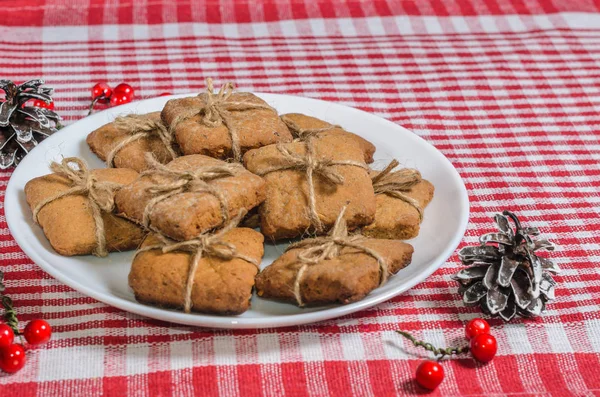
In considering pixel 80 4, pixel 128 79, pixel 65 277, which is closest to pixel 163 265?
pixel 65 277

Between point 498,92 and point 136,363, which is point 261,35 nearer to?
point 498,92

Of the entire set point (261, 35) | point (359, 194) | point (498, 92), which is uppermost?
point (359, 194)

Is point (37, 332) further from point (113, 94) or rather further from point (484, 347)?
point (113, 94)

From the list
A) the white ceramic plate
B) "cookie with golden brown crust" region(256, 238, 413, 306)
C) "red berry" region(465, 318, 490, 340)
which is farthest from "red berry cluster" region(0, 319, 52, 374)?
"red berry" region(465, 318, 490, 340)

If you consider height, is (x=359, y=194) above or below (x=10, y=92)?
below

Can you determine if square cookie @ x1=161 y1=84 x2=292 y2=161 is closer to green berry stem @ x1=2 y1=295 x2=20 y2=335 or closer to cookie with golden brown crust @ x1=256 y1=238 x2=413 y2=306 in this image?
cookie with golden brown crust @ x1=256 y1=238 x2=413 y2=306

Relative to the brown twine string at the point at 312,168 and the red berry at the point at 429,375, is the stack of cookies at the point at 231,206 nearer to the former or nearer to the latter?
the brown twine string at the point at 312,168

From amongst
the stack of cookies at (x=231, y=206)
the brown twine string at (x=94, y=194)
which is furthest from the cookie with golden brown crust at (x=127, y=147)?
the brown twine string at (x=94, y=194)
